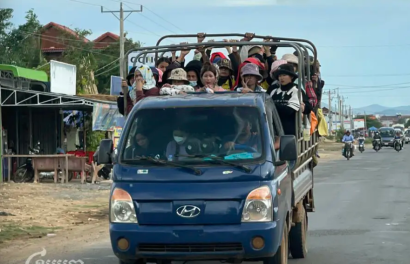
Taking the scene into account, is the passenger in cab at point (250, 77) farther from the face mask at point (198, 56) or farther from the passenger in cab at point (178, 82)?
the face mask at point (198, 56)

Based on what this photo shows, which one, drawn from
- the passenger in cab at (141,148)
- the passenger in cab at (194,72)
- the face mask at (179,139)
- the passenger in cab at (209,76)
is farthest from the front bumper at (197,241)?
the passenger in cab at (194,72)

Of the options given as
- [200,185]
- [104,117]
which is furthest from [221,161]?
[104,117]

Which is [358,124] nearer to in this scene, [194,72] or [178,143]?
[194,72]

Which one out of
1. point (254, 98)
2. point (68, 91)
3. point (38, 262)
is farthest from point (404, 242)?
point (68, 91)

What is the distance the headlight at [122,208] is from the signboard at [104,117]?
17.5 metres

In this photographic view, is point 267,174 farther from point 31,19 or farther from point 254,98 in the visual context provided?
point 31,19

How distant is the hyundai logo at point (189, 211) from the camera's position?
6746 millimetres

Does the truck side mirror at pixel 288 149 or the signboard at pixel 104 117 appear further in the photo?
the signboard at pixel 104 117

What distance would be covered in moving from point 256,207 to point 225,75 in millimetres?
3662

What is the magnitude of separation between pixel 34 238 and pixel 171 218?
Answer: 19.7ft

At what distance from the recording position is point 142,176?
22.7 feet

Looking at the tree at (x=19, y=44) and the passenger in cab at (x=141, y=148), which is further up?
the tree at (x=19, y=44)

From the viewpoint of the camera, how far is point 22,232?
1278 cm

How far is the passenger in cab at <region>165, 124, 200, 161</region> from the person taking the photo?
7.28 meters
